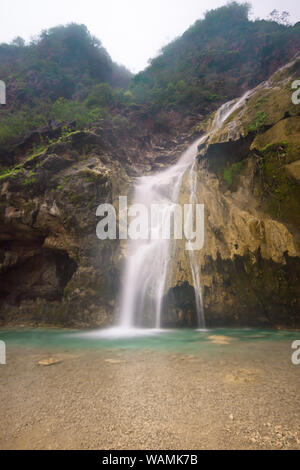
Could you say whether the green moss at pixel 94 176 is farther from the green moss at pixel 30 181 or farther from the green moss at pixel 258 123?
the green moss at pixel 258 123

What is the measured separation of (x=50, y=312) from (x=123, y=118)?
1819cm

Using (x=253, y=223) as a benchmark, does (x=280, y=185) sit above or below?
above

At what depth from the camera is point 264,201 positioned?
25.3 ft

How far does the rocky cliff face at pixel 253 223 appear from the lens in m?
7.18

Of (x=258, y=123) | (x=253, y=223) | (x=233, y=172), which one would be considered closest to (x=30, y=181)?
(x=233, y=172)

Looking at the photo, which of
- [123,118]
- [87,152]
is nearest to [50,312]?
[87,152]

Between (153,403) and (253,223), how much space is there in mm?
6570

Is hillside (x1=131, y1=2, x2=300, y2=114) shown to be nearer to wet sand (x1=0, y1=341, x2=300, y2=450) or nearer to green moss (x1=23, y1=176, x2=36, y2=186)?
green moss (x1=23, y1=176, x2=36, y2=186)

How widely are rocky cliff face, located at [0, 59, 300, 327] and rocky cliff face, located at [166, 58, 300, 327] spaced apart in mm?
34

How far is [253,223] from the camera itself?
7.60 meters

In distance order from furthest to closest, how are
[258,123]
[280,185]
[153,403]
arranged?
[258,123] < [280,185] < [153,403]

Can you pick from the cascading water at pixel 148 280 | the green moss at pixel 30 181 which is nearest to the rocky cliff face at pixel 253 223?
the cascading water at pixel 148 280

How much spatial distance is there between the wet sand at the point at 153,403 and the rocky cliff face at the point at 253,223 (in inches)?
144

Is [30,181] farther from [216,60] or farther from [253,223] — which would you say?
[216,60]
